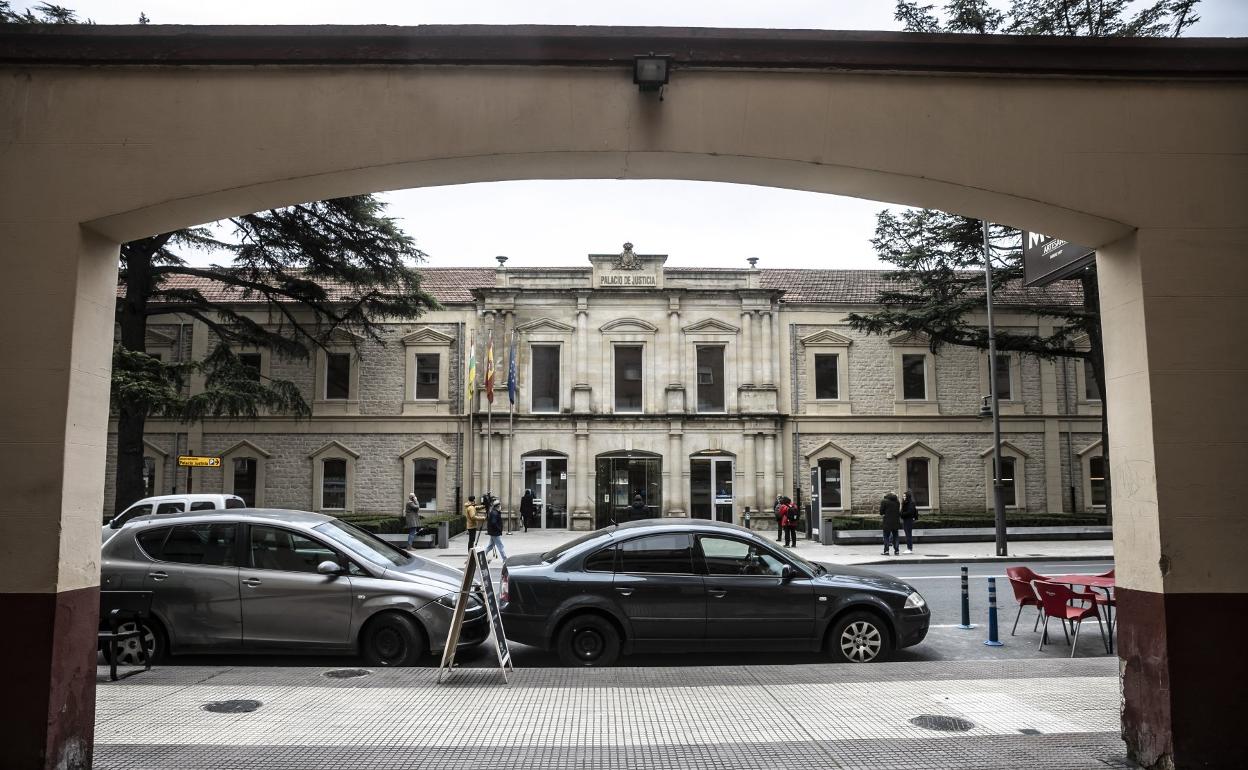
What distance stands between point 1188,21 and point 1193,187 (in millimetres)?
25012

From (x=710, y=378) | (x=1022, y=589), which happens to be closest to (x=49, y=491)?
(x=1022, y=589)

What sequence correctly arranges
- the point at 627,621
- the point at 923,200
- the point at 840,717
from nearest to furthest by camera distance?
the point at 923,200 → the point at 840,717 → the point at 627,621

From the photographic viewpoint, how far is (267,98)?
582 cm

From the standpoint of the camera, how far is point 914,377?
3594 cm

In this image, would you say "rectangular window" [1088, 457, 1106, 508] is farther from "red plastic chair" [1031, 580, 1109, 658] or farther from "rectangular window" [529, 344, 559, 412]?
"red plastic chair" [1031, 580, 1109, 658]

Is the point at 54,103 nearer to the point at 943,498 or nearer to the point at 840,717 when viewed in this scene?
the point at 840,717

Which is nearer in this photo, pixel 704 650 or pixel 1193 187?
pixel 1193 187

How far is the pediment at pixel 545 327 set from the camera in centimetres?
3472

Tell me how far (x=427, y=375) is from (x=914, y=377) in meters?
19.8

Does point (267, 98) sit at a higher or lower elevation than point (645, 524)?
higher

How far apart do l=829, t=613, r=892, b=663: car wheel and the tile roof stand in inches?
1026

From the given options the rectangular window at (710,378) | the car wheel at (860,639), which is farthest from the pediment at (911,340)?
the car wheel at (860,639)

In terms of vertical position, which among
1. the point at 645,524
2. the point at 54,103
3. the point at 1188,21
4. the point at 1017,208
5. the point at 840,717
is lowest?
the point at 840,717

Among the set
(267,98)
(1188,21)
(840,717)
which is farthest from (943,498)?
(267,98)
